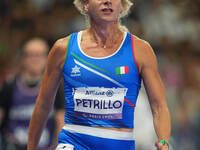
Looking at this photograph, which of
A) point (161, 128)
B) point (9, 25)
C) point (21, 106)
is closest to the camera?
point (161, 128)

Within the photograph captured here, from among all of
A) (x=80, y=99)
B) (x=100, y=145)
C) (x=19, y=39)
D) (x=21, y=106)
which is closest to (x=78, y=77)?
(x=80, y=99)

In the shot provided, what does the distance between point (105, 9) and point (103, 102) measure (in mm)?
804

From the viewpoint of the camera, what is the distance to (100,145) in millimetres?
5547

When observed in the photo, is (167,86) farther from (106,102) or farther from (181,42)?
(106,102)

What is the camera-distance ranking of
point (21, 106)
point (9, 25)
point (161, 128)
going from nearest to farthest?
point (161, 128) → point (21, 106) → point (9, 25)

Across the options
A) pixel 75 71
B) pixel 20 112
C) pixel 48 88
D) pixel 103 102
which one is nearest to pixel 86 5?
pixel 75 71

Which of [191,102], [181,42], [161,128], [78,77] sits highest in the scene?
[78,77]

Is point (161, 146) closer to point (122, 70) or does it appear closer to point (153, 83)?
point (153, 83)

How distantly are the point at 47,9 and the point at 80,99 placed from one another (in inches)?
316

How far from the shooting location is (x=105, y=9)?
556cm

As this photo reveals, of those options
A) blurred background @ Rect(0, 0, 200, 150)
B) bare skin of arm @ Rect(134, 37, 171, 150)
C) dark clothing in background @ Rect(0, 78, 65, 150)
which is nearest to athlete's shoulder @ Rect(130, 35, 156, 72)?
bare skin of arm @ Rect(134, 37, 171, 150)

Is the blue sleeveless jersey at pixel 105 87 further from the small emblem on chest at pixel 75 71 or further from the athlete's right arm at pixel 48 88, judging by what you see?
the athlete's right arm at pixel 48 88

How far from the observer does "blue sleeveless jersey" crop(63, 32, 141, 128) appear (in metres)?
5.52

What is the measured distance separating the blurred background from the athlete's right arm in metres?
6.84
